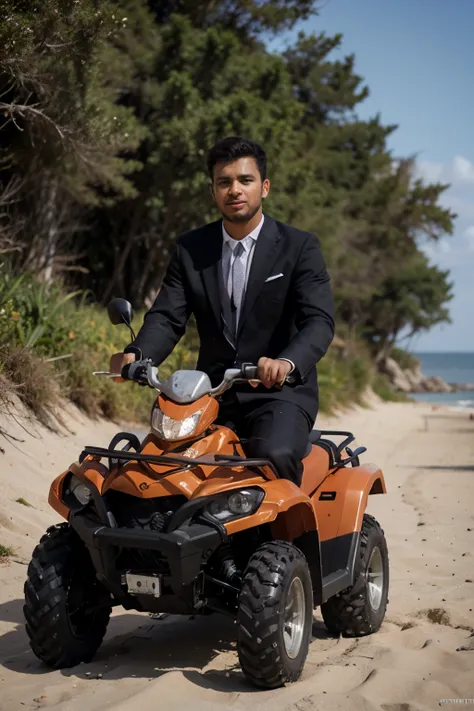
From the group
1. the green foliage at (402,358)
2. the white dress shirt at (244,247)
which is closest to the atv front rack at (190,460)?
the white dress shirt at (244,247)

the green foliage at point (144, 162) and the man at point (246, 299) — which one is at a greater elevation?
the green foliage at point (144, 162)

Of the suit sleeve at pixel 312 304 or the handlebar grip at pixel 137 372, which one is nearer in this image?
the handlebar grip at pixel 137 372

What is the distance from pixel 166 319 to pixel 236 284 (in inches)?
16.1

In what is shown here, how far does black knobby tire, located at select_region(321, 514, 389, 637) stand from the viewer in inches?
200

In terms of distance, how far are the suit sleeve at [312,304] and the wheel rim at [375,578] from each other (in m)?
1.42

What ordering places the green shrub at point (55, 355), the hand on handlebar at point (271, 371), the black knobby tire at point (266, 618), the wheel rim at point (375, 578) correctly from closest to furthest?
the black knobby tire at point (266, 618)
the hand on handlebar at point (271, 371)
the wheel rim at point (375, 578)
the green shrub at point (55, 355)

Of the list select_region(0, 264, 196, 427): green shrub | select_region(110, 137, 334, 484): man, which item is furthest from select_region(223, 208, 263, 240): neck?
select_region(0, 264, 196, 427): green shrub

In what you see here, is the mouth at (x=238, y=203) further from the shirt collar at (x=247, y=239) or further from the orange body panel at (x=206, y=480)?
the orange body panel at (x=206, y=480)

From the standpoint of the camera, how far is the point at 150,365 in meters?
4.37

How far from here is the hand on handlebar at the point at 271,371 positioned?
407 cm

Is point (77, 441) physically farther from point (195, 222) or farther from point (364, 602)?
point (195, 222)

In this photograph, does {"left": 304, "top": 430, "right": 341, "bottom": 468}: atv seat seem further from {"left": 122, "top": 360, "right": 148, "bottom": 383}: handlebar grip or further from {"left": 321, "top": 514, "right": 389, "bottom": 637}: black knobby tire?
{"left": 122, "top": 360, "right": 148, "bottom": 383}: handlebar grip

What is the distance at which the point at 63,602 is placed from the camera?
4273 millimetres

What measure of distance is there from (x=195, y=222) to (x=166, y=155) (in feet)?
6.92
